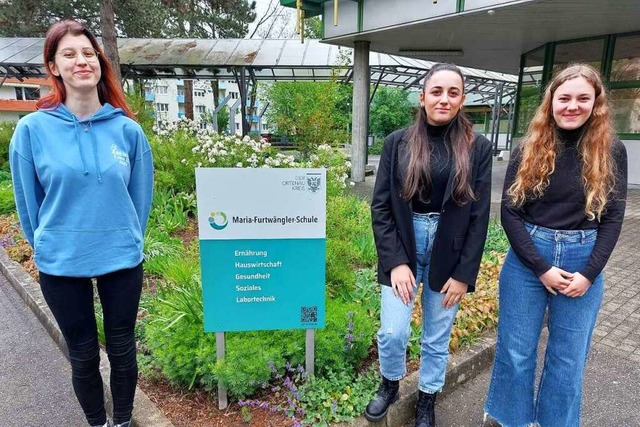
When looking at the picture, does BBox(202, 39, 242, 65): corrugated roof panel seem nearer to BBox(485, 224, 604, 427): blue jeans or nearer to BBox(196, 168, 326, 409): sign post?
BBox(196, 168, 326, 409): sign post

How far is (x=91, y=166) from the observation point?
5.99 feet

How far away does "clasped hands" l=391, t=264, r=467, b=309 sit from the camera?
6.83 feet

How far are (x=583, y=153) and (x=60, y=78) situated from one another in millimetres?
2375

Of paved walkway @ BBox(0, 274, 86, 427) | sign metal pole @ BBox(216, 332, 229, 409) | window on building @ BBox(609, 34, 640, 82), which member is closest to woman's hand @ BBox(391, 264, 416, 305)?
sign metal pole @ BBox(216, 332, 229, 409)

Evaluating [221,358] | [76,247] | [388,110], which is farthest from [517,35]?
[388,110]

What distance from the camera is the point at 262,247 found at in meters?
2.26

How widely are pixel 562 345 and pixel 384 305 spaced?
0.87 meters

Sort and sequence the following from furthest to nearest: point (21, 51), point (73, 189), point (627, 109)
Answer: point (21, 51), point (627, 109), point (73, 189)

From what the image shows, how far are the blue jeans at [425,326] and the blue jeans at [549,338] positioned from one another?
0.30 metres

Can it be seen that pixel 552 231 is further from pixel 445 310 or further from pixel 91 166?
pixel 91 166

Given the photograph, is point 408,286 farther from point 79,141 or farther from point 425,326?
point 79,141

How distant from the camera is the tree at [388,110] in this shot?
3459 cm

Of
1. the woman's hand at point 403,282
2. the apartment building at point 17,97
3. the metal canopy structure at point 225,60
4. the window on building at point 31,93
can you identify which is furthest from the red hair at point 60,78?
the window on building at point 31,93

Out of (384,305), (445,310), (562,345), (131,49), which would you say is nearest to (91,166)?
(384,305)
